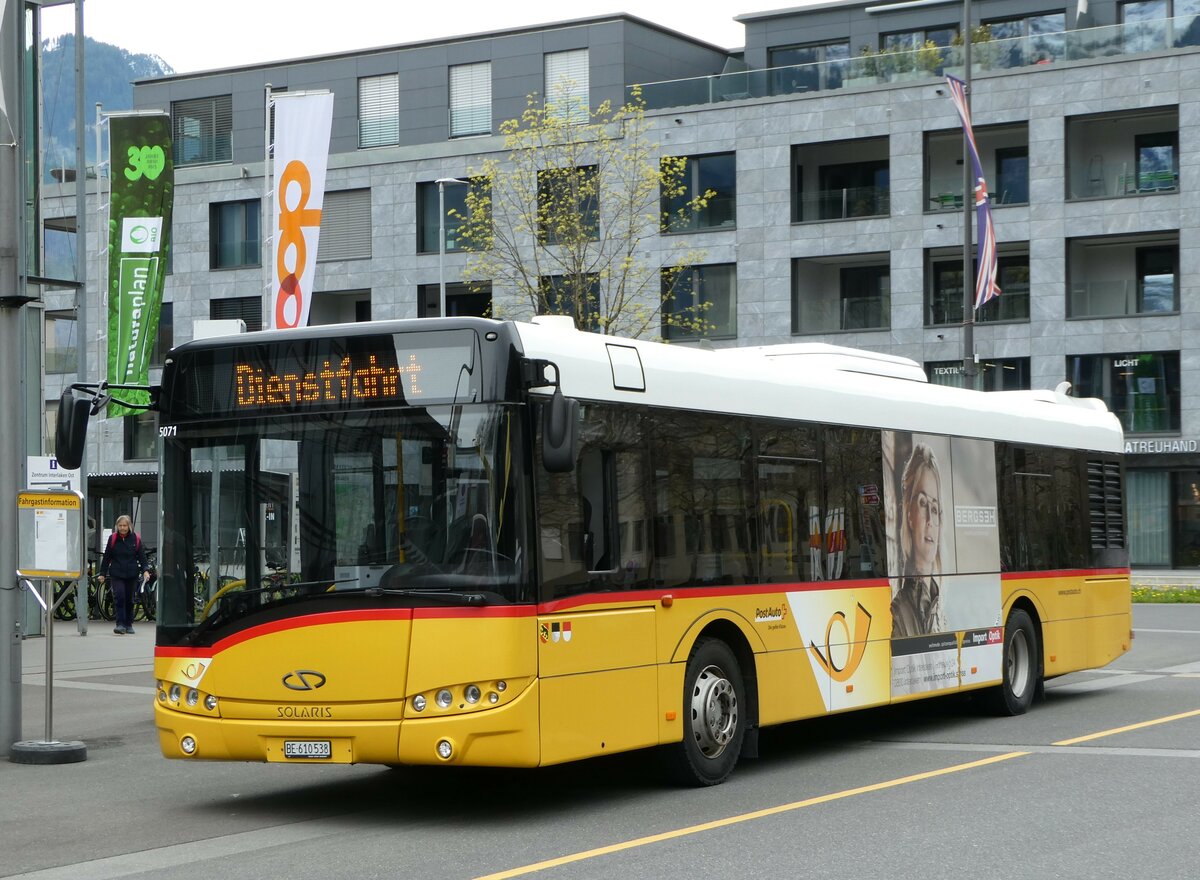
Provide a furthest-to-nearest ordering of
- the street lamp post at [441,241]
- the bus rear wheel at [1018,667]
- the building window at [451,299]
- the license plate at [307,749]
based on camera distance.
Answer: the building window at [451,299]
the street lamp post at [441,241]
the bus rear wheel at [1018,667]
the license plate at [307,749]

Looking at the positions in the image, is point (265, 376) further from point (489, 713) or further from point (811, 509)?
point (811, 509)

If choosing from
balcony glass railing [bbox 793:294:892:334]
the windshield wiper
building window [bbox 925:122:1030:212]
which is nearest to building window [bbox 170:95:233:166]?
balcony glass railing [bbox 793:294:892:334]

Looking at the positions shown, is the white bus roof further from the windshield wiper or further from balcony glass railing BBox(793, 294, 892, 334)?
balcony glass railing BBox(793, 294, 892, 334)

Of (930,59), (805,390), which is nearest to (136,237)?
(805,390)

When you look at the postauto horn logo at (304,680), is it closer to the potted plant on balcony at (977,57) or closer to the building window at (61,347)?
the potted plant on balcony at (977,57)

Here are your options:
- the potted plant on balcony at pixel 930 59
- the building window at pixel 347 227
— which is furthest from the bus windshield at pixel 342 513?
the building window at pixel 347 227

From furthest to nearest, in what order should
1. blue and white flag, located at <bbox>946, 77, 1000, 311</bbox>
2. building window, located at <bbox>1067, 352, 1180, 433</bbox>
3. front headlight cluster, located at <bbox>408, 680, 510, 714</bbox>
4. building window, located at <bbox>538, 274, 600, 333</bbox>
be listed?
building window, located at <bbox>1067, 352, 1180, 433</bbox> < building window, located at <bbox>538, 274, 600, 333</bbox> < blue and white flag, located at <bbox>946, 77, 1000, 311</bbox> < front headlight cluster, located at <bbox>408, 680, 510, 714</bbox>

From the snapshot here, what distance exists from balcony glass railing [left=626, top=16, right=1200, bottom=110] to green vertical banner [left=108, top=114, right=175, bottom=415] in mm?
28792

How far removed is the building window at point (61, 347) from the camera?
58000mm

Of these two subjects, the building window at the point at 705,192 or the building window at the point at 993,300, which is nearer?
the building window at the point at 993,300

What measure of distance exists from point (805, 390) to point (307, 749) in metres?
4.79

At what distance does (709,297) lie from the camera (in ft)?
166

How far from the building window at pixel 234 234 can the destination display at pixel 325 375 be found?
159ft

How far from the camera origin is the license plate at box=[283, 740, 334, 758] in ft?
31.7
